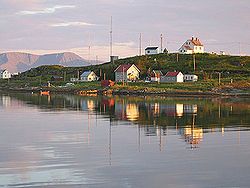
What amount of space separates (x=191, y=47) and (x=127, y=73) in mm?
29637

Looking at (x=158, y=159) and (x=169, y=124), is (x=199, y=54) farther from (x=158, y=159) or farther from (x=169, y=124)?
(x=158, y=159)

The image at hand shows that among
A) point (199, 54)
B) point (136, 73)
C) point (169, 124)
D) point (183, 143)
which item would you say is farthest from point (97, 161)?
point (199, 54)

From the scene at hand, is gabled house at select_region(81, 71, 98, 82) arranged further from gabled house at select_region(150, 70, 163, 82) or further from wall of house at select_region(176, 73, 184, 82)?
wall of house at select_region(176, 73, 184, 82)

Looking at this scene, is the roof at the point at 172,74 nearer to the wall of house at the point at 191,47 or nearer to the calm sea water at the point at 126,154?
the wall of house at the point at 191,47

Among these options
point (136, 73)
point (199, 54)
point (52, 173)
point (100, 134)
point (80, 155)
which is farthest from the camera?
point (199, 54)

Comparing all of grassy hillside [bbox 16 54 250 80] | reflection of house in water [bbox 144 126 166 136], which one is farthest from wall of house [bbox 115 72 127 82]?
reflection of house in water [bbox 144 126 166 136]

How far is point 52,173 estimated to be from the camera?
14281mm

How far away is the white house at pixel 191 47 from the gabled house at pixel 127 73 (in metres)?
24.5

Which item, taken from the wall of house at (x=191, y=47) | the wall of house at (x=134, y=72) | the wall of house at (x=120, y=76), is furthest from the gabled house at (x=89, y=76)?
the wall of house at (x=191, y=47)

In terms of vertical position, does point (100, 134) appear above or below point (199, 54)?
below

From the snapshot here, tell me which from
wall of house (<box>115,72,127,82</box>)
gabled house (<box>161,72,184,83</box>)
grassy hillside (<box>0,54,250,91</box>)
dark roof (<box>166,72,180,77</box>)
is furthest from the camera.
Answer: wall of house (<box>115,72,127,82</box>)

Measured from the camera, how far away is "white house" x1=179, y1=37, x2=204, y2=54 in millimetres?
113625

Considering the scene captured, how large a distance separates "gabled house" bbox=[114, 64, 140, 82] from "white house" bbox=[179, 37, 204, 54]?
80.5 ft

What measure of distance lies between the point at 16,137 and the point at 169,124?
32.7 feet
